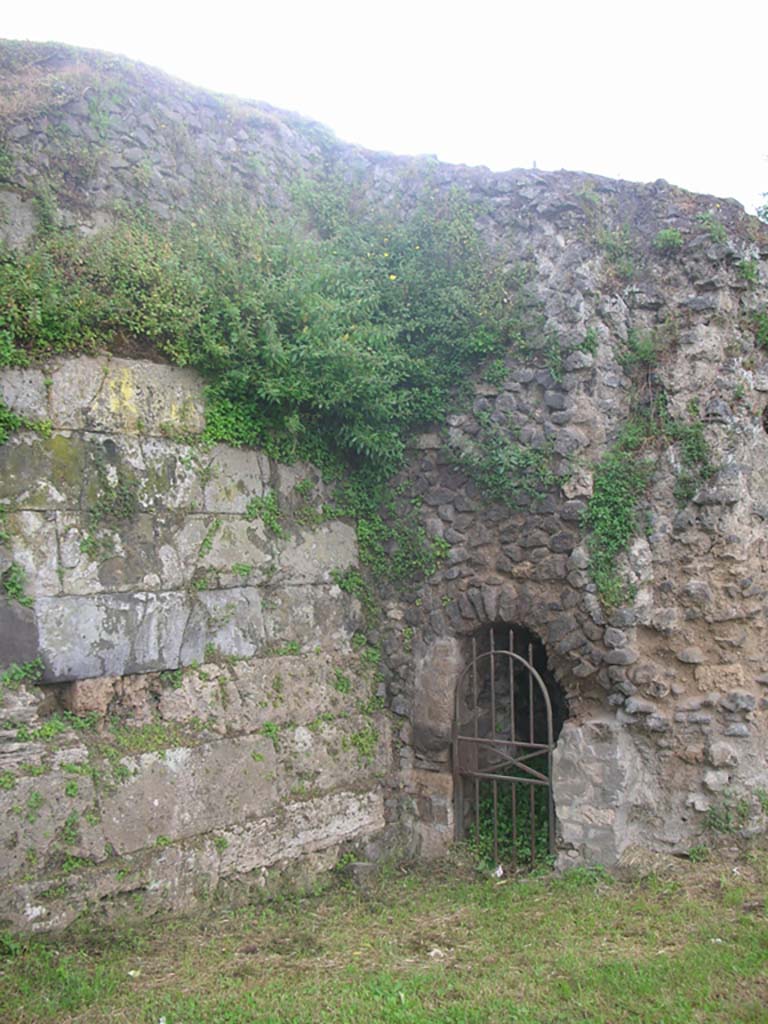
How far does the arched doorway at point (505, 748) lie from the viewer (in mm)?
7137

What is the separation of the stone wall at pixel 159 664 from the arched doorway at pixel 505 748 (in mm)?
842

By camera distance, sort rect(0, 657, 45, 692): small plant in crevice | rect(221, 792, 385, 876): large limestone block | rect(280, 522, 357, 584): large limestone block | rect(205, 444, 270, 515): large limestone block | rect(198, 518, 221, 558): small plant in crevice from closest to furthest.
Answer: rect(0, 657, 45, 692): small plant in crevice → rect(221, 792, 385, 876): large limestone block → rect(198, 518, 221, 558): small plant in crevice → rect(205, 444, 270, 515): large limestone block → rect(280, 522, 357, 584): large limestone block

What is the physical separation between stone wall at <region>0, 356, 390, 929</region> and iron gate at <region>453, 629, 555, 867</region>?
0.82m

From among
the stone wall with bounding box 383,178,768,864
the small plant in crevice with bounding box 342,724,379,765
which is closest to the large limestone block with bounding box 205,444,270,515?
the stone wall with bounding box 383,178,768,864

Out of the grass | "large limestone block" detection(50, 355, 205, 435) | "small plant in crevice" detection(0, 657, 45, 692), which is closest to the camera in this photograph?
the grass

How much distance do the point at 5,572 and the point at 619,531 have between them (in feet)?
14.3

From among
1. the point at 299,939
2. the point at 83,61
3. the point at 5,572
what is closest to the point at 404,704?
the point at 299,939

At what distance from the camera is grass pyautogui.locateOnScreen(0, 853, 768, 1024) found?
4590 mm

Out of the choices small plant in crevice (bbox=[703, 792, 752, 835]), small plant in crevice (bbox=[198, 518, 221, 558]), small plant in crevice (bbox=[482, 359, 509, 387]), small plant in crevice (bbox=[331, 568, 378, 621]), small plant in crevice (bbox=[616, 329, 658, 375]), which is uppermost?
small plant in crevice (bbox=[616, 329, 658, 375])

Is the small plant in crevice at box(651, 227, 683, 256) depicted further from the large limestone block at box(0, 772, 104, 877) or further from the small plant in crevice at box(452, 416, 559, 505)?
the large limestone block at box(0, 772, 104, 877)

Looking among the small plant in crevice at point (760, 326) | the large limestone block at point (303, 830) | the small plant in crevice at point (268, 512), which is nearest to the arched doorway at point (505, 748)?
the large limestone block at point (303, 830)

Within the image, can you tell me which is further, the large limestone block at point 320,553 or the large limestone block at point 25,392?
the large limestone block at point 320,553

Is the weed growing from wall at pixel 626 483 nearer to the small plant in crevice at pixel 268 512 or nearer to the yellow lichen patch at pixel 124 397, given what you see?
the small plant in crevice at pixel 268 512

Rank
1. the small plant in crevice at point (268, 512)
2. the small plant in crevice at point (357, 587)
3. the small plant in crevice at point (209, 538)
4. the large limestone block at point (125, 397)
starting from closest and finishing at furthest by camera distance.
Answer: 1. the large limestone block at point (125, 397)
2. the small plant in crevice at point (209, 538)
3. the small plant in crevice at point (268, 512)
4. the small plant in crevice at point (357, 587)
